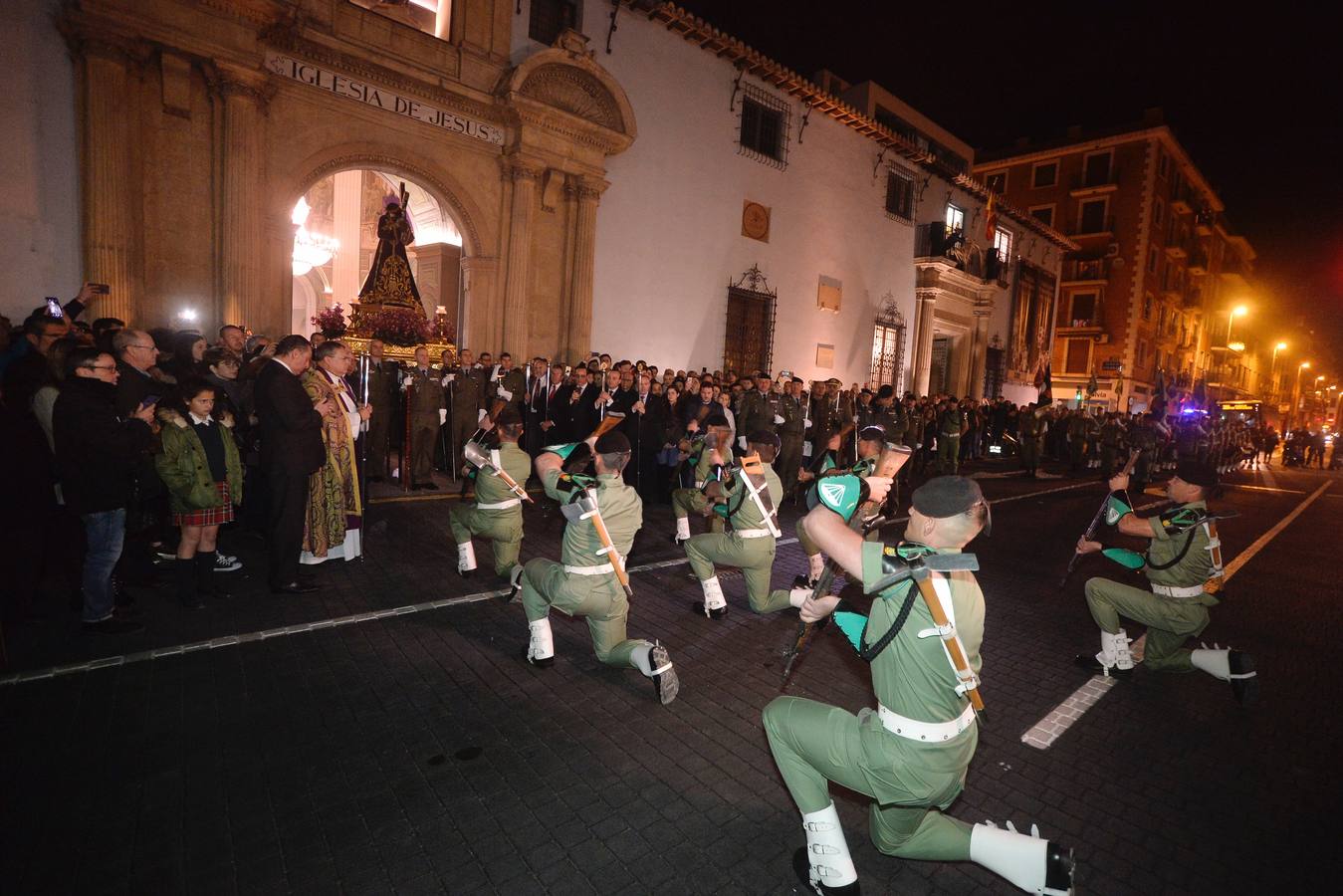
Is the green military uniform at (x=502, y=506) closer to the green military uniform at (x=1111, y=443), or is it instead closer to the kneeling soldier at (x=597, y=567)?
the kneeling soldier at (x=597, y=567)

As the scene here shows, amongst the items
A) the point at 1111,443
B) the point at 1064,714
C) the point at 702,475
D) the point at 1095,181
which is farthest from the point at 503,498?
the point at 1095,181

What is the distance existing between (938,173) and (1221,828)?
2564cm

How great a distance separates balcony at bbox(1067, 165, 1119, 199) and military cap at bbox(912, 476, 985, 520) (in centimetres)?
4810

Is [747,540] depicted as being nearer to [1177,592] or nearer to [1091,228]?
[1177,592]

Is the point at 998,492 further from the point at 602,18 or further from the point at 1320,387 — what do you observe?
the point at 1320,387

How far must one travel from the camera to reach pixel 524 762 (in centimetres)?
359

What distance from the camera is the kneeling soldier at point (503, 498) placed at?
5.94 meters

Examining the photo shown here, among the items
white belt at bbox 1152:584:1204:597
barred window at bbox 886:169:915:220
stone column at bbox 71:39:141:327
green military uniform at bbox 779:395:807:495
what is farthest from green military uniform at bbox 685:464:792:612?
barred window at bbox 886:169:915:220

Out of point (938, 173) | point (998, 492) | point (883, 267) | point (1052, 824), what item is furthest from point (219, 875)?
point (938, 173)

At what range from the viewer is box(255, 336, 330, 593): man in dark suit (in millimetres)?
5590

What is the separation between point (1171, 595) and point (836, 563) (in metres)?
3.75

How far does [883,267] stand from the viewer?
22812 mm

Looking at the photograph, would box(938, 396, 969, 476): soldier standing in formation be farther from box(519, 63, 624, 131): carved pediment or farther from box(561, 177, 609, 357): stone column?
box(519, 63, 624, 131): carved pediment

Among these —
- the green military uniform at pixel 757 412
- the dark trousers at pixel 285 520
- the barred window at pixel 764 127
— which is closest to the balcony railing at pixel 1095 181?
the barred window at pixel 764 127
